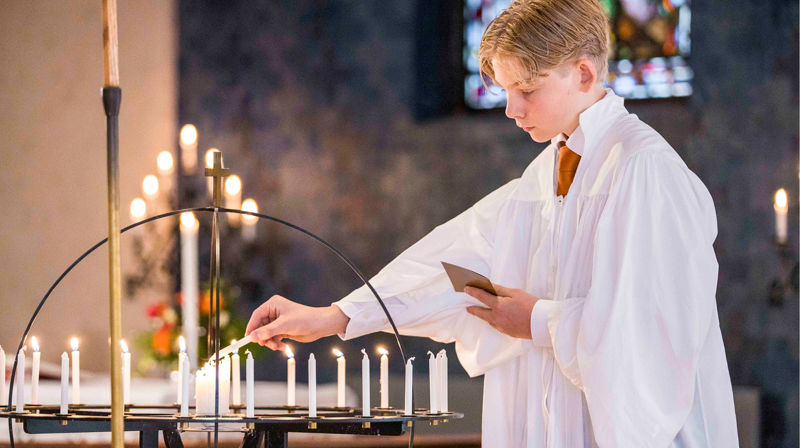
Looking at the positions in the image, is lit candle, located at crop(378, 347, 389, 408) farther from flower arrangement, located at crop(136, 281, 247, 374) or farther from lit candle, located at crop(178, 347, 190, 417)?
flower arrangement, located at crop(136, 281, 247, 374)

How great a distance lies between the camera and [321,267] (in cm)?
747

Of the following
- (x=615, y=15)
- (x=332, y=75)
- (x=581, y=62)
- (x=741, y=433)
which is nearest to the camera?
(x=581, y=62)

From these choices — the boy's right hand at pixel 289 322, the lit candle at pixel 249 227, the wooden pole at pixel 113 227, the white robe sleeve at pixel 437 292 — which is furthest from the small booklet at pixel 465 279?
the lit candle at pixel 249 227

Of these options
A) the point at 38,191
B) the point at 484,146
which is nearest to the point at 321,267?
the point at 484,146

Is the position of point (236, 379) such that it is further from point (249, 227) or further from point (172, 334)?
point (249, 227)

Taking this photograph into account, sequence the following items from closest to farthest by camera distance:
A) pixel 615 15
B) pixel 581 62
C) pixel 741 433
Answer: pixel 581 62 → pixel 741 433 → pixel 615 15

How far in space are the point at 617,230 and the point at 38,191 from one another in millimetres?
6323

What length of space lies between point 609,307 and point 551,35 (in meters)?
0.56

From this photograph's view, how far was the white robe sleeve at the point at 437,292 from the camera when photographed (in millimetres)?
2344

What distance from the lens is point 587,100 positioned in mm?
2164

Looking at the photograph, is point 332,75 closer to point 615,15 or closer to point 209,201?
point 209,201

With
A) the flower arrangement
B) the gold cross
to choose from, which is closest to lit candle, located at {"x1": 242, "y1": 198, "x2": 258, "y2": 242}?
the flower arrangement

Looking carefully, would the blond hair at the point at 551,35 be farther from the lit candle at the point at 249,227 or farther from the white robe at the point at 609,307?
the lit candle at the point at 249,227

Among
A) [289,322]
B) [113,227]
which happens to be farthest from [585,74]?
[113,227]
